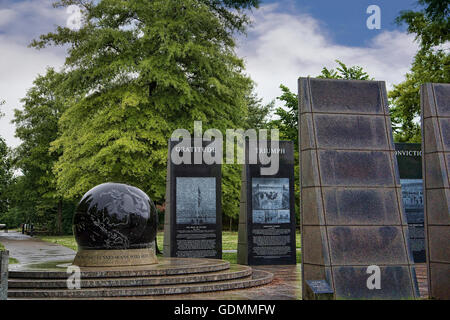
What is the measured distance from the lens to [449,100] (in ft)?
35.2

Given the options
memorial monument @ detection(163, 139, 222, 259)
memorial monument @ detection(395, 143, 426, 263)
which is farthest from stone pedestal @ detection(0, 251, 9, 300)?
memorial monument @ detection(395, 143, 426, 263)

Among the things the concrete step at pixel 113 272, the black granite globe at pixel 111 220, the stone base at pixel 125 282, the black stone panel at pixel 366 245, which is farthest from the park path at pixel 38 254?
the black stone panel at pixel 366 245

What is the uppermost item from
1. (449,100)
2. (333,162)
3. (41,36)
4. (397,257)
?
(41,36)

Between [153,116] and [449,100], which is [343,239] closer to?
[449,100]

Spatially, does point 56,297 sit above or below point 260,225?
below

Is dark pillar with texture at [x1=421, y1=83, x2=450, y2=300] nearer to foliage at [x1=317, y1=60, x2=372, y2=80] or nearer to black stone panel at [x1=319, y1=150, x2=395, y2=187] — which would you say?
black stone panel at [x1=319, y1=150, x2=395, y2=187]

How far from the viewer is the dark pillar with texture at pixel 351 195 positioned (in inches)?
384

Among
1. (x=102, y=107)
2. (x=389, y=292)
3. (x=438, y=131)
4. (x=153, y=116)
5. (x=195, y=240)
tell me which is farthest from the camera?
(x=102, y=107)

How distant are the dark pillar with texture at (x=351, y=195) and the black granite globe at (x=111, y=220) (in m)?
4.62

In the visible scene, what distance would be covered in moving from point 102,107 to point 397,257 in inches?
740

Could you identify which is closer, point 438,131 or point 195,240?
point 438,131

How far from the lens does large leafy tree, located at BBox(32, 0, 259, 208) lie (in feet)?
75.7

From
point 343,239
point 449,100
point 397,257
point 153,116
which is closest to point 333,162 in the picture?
point 343,239

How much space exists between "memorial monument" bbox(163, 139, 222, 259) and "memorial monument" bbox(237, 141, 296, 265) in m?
1.04
